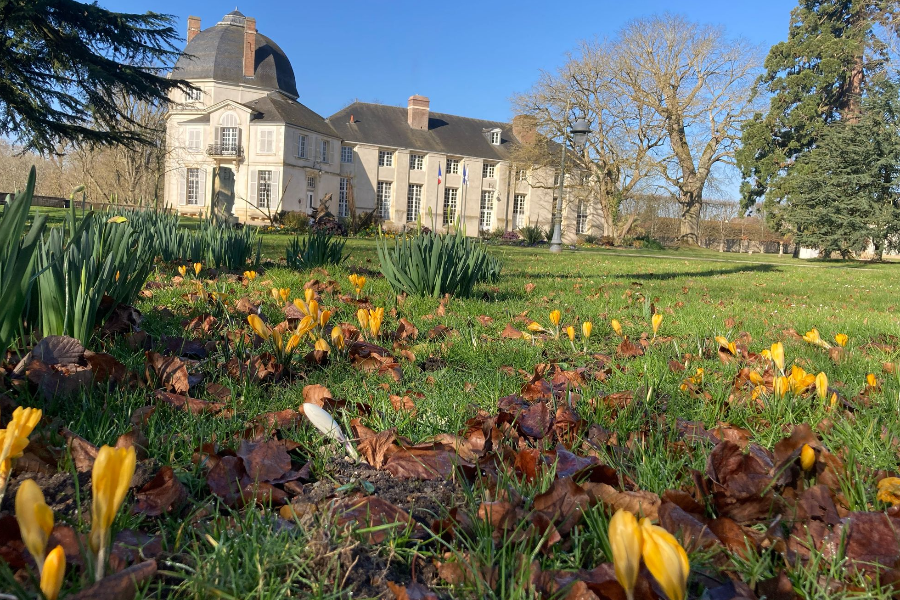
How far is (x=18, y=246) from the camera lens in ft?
5.46

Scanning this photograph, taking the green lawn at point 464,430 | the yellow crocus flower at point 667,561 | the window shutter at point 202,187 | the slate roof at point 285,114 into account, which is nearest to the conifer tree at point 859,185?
the green lawn at point 464,430

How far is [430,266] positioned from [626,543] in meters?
3.88

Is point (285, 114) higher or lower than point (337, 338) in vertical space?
higher

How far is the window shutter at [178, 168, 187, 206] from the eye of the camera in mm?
41000

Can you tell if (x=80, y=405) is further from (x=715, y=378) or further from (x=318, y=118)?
(x=318, y=118)

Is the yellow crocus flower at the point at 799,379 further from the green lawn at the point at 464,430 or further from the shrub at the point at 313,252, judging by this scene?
the shrub at the point at 313,252

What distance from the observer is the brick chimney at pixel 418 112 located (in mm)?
46125

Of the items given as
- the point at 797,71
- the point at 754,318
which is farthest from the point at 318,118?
the point at 754,318

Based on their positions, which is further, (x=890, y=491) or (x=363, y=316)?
(x=363, y=316)

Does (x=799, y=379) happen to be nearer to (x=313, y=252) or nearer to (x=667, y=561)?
(x=667, y=561)

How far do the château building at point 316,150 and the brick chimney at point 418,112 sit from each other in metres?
0.08

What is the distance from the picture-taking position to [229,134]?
1533 inches

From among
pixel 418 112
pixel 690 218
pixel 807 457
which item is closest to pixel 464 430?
pixel 807 457

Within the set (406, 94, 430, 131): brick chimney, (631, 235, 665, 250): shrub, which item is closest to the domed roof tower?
(406, 94, 430, 131): brick chimney
